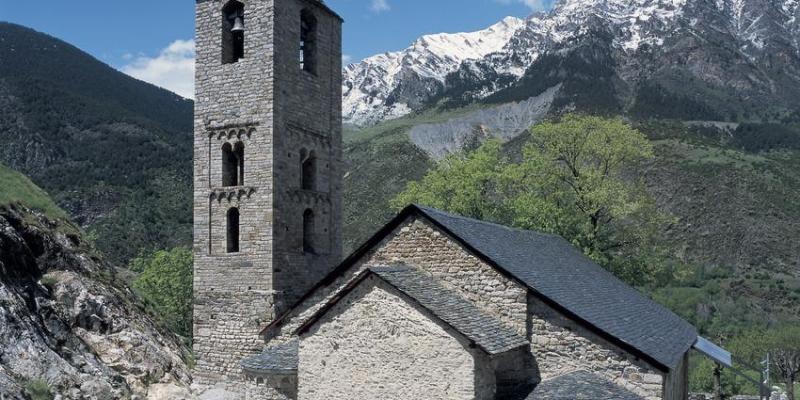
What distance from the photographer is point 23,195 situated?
21.9 m

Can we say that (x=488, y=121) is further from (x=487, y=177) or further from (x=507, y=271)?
(x=507, y=271)

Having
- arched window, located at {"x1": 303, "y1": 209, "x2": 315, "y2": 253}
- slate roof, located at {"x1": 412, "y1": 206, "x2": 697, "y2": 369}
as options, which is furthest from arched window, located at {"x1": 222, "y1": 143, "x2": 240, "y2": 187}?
slate roof, located at {"x1": 412, "y1": 206, "x2": 697, "y2": 369}

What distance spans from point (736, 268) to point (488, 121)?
5409cm

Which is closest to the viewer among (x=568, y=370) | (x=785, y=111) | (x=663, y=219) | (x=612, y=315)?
(x=568, y=370)

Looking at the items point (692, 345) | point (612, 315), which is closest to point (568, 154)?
point (692, 345)

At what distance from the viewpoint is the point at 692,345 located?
14.5 m

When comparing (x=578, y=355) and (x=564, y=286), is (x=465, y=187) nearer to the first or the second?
(x=564, y=286)

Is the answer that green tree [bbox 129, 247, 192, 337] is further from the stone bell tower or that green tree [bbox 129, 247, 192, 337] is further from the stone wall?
the stone wall

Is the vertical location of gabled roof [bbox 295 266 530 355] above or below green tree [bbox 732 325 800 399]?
above

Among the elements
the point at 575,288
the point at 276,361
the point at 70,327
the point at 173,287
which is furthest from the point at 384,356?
the point at 173,287

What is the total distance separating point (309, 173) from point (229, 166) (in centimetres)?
176

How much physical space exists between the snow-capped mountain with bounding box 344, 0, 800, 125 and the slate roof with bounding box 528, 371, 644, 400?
3270 inches

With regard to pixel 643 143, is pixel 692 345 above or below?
below

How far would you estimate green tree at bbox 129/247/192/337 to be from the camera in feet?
115
